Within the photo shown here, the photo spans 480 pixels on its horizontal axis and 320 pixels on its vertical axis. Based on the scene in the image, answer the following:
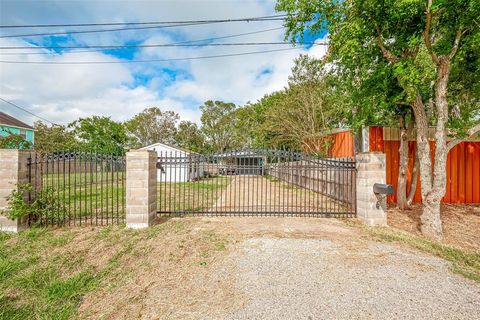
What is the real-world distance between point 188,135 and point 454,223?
36797mm

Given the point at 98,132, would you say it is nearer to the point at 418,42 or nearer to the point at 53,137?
the point at 53,137

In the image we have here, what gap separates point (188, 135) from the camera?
3934 centimetres

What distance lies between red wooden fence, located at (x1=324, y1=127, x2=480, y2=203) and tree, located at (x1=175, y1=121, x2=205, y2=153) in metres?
33.0

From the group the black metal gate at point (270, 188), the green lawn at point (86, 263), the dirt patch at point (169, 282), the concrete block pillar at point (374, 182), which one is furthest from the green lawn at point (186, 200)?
the concrete block pillar at point (374, 182)

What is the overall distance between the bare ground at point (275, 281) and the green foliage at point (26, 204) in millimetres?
1494

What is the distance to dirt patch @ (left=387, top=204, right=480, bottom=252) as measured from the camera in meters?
4.67

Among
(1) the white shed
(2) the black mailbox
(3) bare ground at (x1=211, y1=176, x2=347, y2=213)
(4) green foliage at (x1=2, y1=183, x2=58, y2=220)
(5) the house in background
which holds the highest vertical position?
(5) the house in background

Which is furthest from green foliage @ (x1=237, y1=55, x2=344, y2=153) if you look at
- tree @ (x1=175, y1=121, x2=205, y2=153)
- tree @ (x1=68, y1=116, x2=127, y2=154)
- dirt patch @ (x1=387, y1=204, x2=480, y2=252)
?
tree @ (x1=175, y1=121, x2=205, y2=153)

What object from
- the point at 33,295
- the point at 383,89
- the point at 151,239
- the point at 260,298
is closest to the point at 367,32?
the point at 383,89

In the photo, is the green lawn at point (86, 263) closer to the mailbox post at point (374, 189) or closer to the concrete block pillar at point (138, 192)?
the concrete block pillar at point (138, 192)

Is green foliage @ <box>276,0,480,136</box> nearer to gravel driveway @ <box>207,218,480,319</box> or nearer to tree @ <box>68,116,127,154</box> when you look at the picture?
gravel driveway @ <box>207,218,480,319</box>

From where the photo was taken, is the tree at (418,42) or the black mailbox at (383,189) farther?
the black mailbox at (383,189)

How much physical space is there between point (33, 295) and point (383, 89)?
7.32 metres

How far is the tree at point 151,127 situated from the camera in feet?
127
